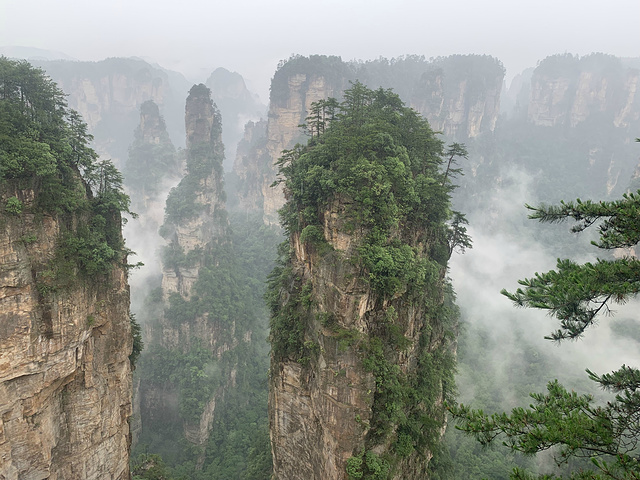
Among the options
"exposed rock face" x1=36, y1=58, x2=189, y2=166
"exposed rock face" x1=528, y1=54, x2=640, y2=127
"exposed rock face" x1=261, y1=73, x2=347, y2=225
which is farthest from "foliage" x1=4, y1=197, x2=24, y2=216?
"exposed rock face" x1=528, y1=54, x2=640, y2=127

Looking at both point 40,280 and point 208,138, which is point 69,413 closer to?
point 40,280

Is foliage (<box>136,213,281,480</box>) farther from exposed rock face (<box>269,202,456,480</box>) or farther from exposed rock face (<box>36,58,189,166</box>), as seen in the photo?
exposed rock face (<box>36,58,189,166</box>)

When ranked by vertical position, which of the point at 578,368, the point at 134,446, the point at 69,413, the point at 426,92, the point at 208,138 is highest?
the point at 426,92

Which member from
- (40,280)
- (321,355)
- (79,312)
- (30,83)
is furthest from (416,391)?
(30,83)

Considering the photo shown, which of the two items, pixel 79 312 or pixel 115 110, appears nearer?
pixel 79 312

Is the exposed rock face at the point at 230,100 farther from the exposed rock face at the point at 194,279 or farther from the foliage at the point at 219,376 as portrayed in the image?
the foliage at the point at 219,376

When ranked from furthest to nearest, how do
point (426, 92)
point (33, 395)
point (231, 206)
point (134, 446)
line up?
point (231, 206) → point (426, 92) → point (134, 446) → point (33, 395)

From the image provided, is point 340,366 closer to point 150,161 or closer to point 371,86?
point 150,161
